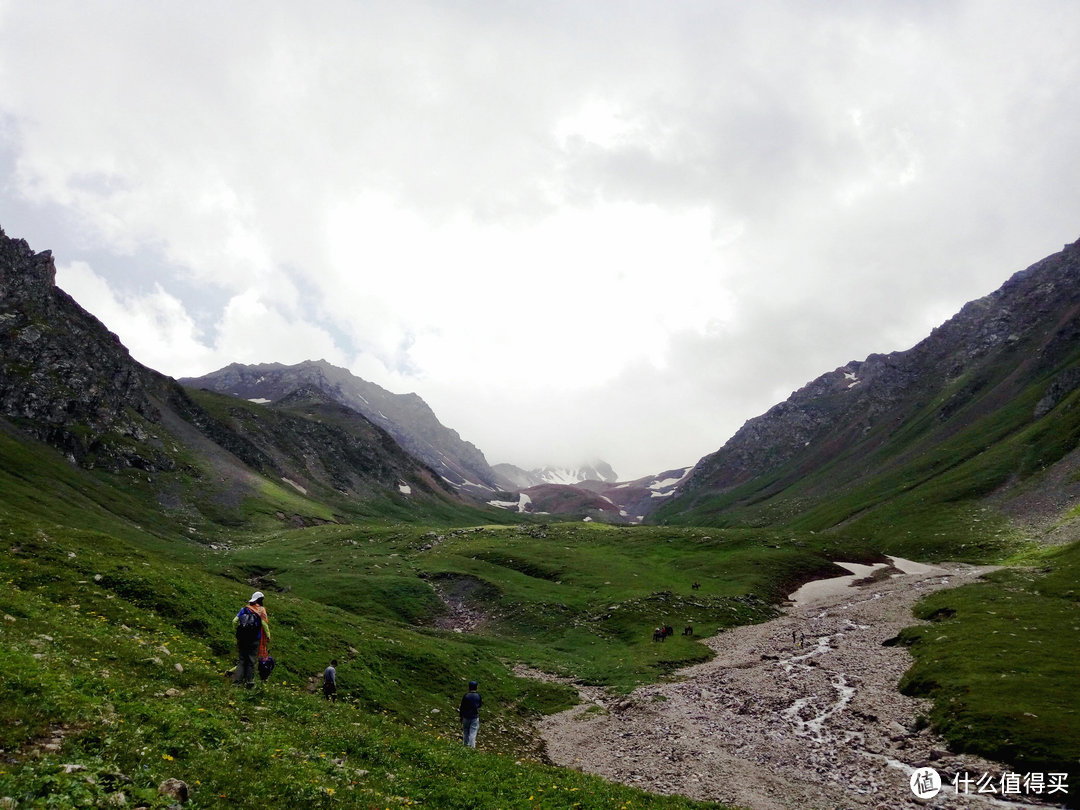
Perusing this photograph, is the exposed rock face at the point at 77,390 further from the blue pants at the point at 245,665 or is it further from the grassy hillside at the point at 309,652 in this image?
the blue pants at the point at 245,665

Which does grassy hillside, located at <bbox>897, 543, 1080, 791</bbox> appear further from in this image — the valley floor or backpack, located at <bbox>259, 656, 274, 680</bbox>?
backpack, located at <bbox>259, 656, 274, 680</bbox>

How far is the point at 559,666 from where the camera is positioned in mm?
55062

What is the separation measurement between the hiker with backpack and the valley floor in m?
19.0

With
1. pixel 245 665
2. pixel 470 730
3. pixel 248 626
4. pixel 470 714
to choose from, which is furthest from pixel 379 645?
pixel 248 626

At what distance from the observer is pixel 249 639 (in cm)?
2427

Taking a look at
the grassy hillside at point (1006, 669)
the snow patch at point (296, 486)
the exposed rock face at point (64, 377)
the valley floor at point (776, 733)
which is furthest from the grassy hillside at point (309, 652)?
the snow patch at point (296, 486)

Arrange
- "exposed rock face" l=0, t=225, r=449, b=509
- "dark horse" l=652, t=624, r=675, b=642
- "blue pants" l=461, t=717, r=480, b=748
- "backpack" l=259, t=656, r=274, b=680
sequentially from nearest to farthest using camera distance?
"backpack" l=259, t=656, r=274, b=680, "blue pants" l=461, t=717, r=480, b=748, "dark horse" l=652, t=624, r=675, b=642, "exposed rock face" l=0, t=225, r=449, b=509

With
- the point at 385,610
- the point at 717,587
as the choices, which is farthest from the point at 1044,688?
the point at 385,610

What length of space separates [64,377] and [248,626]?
162465mm

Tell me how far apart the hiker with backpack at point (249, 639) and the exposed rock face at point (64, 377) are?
135701 millimetres

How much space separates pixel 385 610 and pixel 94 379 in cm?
13728

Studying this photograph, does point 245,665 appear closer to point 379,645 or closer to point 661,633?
point 379,645

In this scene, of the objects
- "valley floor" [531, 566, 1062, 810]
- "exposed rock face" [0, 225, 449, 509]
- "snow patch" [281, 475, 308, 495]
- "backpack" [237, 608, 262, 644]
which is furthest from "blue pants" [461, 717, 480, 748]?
"snow patch" [281, 475, 308, 495]

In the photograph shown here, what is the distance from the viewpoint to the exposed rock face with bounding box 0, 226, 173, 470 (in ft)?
422
